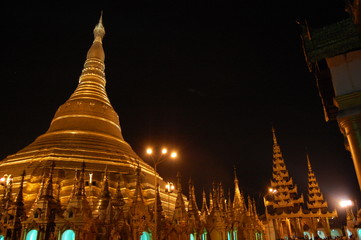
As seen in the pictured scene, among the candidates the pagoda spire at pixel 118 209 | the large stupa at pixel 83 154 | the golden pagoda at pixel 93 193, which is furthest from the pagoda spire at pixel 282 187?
the pagoda spire at pixel 118 209

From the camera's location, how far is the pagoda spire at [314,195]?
40.4m

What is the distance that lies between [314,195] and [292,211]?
250 inches

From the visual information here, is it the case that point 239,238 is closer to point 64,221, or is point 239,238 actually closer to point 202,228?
point 202,228

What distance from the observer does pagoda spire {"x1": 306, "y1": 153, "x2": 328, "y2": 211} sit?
132ft

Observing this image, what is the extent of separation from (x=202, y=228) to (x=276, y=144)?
30916mm

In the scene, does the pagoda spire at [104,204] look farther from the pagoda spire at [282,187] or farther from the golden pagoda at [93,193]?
the pagoda spire at [282,187]

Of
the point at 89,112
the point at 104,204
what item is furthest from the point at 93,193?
the point at 89,112

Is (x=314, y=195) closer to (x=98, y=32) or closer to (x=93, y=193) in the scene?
(x=93, y=193)

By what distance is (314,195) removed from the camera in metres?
42.3

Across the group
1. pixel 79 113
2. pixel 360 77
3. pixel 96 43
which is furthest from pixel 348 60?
pixel 96 43

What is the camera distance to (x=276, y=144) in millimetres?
47094

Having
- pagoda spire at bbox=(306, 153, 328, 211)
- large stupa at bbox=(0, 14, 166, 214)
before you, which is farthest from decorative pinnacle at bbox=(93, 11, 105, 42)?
pagoda spire at bbox=(306, 153, 328, 211)

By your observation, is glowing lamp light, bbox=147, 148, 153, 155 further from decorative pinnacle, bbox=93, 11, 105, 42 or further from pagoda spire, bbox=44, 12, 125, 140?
decorative pinnacle, bbox=93, 11, 105, 42

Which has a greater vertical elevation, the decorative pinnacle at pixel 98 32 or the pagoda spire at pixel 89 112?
the decorative pinnacle at pixel 98 32
